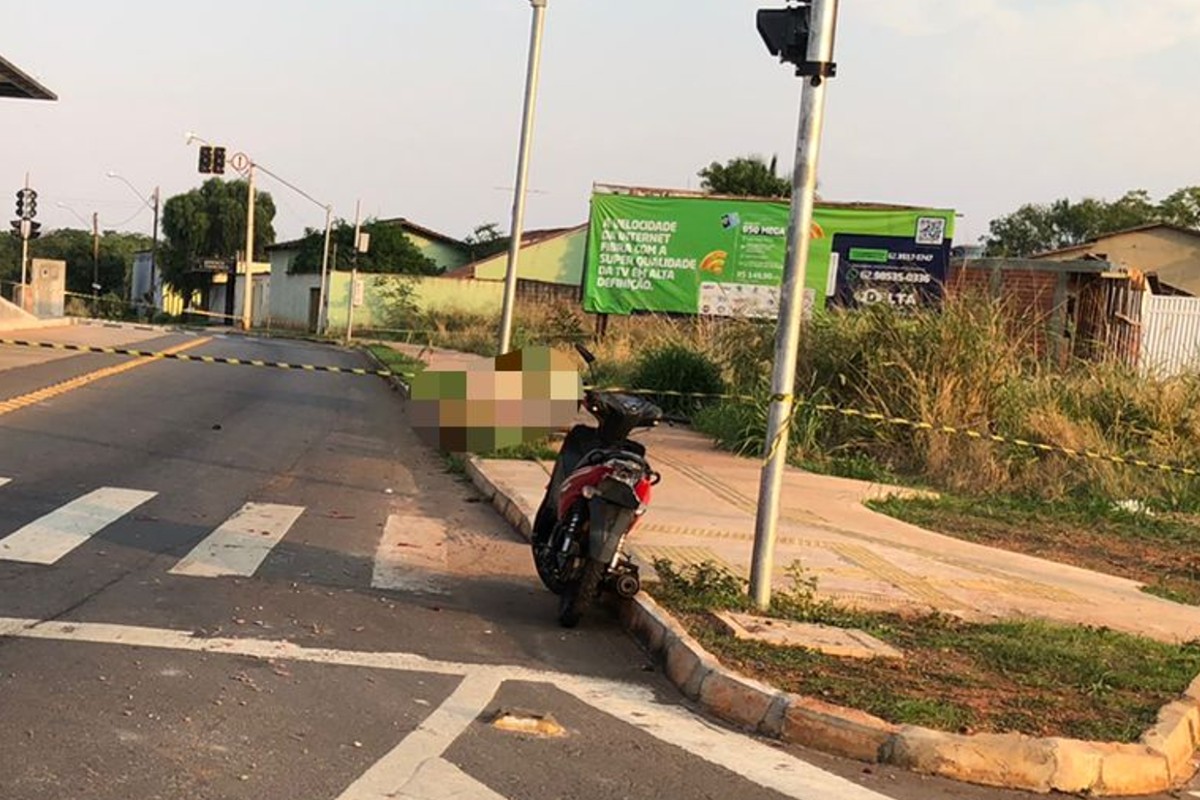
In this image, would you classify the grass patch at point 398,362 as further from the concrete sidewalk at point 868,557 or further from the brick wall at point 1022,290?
the concrete sidewalk at point 868,557

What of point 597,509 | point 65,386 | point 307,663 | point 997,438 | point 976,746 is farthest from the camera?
point 65,386

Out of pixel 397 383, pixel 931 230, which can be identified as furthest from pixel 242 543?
pixel 931 230

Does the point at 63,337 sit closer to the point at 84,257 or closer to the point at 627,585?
the point at 627,585

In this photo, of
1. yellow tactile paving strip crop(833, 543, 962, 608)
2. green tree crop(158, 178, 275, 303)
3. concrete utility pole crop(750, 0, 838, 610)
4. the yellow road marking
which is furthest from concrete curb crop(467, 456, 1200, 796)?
green tree crop(158, 178, 275, 303)

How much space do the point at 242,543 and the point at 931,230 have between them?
64.5ft

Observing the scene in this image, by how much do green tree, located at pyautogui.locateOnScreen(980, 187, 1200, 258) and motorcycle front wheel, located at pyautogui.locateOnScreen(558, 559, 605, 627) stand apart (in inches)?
2408

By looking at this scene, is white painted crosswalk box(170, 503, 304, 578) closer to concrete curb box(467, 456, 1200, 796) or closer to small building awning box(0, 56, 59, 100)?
concrete curb box(467, 456, 1200, 796)

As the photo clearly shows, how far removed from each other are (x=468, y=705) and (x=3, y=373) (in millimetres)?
16481

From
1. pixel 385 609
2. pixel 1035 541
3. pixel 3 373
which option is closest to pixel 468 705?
pixel 385 609

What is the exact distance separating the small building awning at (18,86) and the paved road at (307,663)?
59.1 feet

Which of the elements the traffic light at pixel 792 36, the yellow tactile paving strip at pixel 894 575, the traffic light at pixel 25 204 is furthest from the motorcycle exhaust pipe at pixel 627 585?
the traffic light at pixel 25 204

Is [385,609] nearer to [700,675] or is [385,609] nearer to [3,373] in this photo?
[700,675]

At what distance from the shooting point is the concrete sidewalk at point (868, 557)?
764 centimetres

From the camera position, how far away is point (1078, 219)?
6719 centimetres
